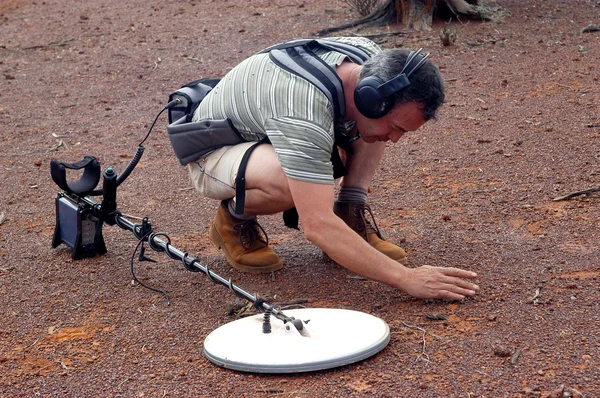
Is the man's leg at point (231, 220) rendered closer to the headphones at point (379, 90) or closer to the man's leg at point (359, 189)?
the man's leg at point (359, 189)

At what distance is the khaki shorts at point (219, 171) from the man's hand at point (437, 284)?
86 centimetres

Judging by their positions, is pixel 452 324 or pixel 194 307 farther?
pixel 194 307

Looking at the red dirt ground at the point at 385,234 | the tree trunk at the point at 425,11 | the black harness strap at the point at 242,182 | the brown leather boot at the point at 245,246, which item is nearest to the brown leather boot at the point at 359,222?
the red dirt ground at the point at 385,234

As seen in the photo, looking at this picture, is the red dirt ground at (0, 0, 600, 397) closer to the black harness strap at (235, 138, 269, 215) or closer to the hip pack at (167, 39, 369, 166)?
the black harness strap at (235, 138, 269, 215)

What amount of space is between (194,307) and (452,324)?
1056 millimetres

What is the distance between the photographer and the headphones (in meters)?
2.86

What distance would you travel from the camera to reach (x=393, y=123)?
3018 millimetres

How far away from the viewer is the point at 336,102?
9.98 feet

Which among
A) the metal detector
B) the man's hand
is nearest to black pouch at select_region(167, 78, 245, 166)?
the metal detector

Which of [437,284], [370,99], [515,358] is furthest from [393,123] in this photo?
[515,358]

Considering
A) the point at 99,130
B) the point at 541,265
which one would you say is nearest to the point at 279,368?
the point at 541,265

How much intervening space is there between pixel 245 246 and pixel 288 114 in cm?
83

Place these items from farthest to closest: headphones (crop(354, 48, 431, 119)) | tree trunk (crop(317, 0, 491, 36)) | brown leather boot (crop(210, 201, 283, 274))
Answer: tree trunk (crop(317, 0, 491, 36)), brown leather boot (crop(210, 201, 283, 274)), headphones (crop(354, 48, 431, 119))

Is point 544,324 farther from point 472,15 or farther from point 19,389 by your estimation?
point 472,15
